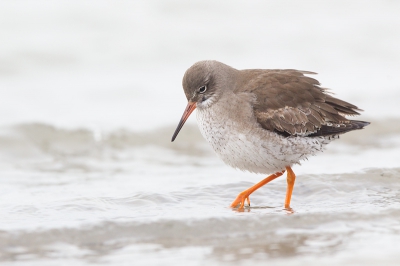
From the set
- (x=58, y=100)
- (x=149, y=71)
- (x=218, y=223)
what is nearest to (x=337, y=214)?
(x=218, y=223)

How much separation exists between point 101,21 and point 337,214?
14068 millimetres

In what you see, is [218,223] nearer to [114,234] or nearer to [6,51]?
[114,234]

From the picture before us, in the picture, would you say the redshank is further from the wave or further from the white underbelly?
the wave

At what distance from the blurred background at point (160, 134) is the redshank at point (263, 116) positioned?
714 millimetres

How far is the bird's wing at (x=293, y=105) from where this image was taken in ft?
29.9

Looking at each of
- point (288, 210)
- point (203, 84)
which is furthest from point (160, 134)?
point (288, 210)

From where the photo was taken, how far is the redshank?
899 cm

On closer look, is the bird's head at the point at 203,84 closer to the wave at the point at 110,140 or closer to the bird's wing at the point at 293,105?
the bird's wing at the point at 293,105

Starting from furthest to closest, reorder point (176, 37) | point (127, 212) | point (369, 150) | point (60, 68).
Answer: point (176, 37), point (60, 68), point (369, 150), point (127, 212)

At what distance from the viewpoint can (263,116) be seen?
905 cm

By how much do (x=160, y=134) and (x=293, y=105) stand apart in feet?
18.4

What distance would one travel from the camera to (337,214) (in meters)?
8.32

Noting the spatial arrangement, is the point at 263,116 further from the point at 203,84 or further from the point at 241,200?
the point at 241,200

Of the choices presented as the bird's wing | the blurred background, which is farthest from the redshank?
the blurred background
